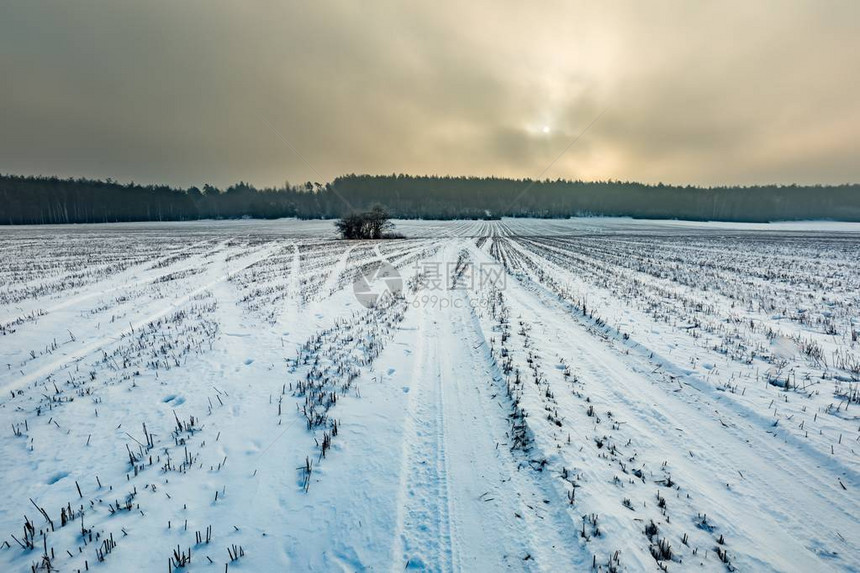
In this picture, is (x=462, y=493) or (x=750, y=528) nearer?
(x=750, y=528)

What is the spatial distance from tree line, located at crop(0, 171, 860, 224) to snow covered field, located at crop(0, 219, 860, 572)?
7161 centimetres

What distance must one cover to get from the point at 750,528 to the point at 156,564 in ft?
17.3

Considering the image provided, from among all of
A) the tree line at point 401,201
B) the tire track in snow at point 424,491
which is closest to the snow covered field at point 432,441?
the tire track in snow at point 424,491

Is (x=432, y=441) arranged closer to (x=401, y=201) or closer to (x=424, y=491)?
(x=424, y=491)

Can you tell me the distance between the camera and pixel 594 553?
2912 millimetres

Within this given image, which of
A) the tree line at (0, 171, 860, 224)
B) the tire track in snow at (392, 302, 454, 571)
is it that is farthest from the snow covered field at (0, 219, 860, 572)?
the tree line at (0, 171, 860, 224)

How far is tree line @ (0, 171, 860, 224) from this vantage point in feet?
352

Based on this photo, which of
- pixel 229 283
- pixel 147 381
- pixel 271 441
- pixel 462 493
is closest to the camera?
pixel 462 493

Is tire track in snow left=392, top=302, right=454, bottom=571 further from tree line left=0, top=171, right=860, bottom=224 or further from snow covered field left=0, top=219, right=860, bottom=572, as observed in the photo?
tree line left=0, top=171, right=860, bottom=224

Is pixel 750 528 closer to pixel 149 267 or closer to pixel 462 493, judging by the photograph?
pixel 462 493

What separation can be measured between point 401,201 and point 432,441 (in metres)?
165

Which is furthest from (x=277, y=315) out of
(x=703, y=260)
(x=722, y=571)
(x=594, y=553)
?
(x=703, y=260)

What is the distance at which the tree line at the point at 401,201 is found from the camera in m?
107

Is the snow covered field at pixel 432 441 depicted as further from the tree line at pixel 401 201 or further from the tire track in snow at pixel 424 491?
the tree line at pixel 401 201
